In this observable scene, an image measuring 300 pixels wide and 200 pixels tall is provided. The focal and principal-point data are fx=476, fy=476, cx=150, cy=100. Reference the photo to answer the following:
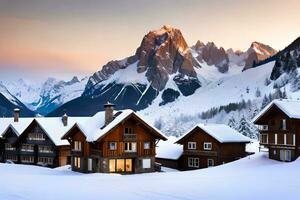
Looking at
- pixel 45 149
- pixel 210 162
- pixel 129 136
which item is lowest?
pixel 210 162

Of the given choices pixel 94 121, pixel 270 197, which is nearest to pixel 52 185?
pixel 270 197

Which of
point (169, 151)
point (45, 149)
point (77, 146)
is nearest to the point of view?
point (77, 146)

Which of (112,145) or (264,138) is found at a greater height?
(264,138)

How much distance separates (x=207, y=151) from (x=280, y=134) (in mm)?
17496

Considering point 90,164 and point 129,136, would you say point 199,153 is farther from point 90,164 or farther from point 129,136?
point 90,164

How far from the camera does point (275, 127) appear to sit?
64.2m

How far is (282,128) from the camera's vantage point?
63.1 m

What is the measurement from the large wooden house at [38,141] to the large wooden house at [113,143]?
16731mm

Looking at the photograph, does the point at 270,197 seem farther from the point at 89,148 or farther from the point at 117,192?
the point at 89,148

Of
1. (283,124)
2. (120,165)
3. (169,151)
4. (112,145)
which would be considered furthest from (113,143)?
(283,124)

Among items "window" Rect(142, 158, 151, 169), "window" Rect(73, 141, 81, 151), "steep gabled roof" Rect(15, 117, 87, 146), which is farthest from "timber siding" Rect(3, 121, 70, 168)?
"window" Rect(142, 158, 151, 169)

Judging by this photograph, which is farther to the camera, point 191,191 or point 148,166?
point 148,166

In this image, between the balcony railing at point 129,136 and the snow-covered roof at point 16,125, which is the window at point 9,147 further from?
the balcony railing at point 129,136

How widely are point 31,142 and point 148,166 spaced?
105 ft
